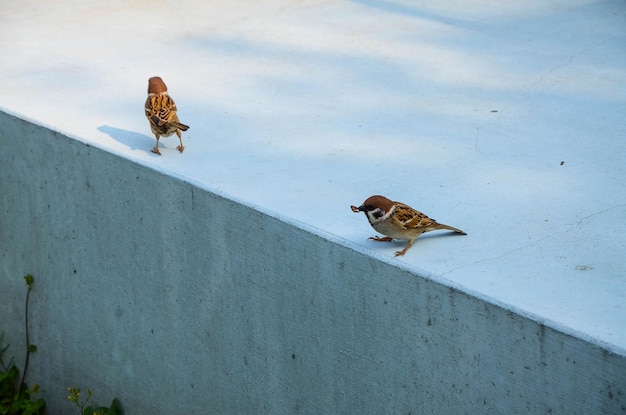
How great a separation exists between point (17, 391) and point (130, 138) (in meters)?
1.77

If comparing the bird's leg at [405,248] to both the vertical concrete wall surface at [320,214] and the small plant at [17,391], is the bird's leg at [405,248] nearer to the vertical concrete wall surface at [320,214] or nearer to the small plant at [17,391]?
the vertical concrete wall surface at [320,214]

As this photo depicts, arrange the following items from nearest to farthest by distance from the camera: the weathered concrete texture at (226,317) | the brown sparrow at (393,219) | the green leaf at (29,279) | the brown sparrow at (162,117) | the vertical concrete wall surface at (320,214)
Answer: the weathered concrete texture at (226,317) < the vertical concrete wall surface at (320,214) < the brown sparrow at (393,219) < the brown sparrow at (162,117) < the green leaf at (29,279)

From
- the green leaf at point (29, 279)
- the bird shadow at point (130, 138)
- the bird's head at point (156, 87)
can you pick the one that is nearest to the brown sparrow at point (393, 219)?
the bird shadow at point (130, 138)

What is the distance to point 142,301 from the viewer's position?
4.98 metres

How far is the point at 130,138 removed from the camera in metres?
5.27

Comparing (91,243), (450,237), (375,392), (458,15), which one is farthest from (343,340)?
(458,15)

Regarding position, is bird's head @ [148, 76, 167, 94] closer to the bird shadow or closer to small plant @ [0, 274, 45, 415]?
the bird shadow

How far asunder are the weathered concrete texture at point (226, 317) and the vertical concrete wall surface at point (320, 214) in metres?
0.01

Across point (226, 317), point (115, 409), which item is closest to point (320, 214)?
point (226, 317)

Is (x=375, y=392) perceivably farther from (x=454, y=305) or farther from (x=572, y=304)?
(x=572, y=304)

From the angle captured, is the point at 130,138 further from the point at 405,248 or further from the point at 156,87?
the point at 405,248

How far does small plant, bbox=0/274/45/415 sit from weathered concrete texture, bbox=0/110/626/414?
7cm

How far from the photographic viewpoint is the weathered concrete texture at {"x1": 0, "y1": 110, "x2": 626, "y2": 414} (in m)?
3.42

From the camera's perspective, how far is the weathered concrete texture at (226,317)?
3.42 metres
